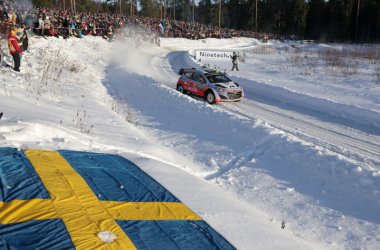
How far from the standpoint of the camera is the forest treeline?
68.8 metres

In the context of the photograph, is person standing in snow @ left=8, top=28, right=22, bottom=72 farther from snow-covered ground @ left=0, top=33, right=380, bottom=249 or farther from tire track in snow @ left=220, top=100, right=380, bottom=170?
tire track in snow @ left=220, top=100, right=380, bottom=170

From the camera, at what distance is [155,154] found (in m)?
8.73

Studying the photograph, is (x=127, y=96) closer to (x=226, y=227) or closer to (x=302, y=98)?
(x=302, y=98)

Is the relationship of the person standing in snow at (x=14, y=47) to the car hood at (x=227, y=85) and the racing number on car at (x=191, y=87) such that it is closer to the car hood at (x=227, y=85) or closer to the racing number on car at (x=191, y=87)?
the racing number on car at (x=191, y=87)

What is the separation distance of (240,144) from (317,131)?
3.31 m

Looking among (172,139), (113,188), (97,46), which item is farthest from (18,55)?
(97,46)

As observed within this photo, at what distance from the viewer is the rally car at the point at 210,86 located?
52.5ft

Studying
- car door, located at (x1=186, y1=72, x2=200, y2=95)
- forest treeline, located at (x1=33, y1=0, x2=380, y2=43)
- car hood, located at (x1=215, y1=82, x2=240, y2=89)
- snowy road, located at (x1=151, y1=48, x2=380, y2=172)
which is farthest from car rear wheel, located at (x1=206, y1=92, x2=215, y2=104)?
forest treeline, located at (x1=33, y1=0, x2=380, y2=43)

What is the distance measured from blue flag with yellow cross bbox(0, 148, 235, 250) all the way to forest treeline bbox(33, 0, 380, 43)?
5649cm

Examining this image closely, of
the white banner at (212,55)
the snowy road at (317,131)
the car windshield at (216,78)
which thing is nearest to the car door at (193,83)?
the car windshield at (216,78)

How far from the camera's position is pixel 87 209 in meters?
5.15

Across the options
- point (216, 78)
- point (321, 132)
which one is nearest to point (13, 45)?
point (216, 78)

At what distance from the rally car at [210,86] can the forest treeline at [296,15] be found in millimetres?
45405

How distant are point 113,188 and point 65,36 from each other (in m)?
25.7
